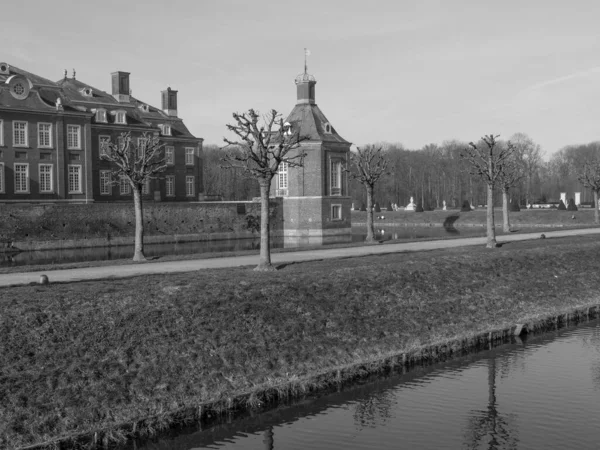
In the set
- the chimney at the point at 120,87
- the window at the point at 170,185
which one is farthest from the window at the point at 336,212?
the chimney at the point at 120,87

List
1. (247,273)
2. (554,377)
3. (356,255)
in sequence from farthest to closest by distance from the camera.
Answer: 1. (356,255)
2. (247,273)
3. (554,377)

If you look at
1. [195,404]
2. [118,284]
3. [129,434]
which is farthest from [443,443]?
[118,284]

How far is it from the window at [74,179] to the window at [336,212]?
60.7 feet

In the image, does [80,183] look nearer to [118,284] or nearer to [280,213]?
[280,213]

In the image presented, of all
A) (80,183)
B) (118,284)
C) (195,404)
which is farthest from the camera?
(80,183)

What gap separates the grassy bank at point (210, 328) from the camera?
1059cm

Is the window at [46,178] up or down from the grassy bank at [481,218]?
up

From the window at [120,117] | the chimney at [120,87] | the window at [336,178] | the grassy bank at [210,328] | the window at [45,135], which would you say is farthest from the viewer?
the chimney at [120,87]

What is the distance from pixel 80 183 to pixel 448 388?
4200 cm

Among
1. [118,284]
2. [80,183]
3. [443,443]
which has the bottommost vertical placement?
[443,443]

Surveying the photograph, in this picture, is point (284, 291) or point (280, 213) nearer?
point (284, 291)

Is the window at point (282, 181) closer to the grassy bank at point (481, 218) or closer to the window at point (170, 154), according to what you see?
the window at point (170, 154)

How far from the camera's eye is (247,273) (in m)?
18.2

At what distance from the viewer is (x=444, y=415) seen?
1116 cm
